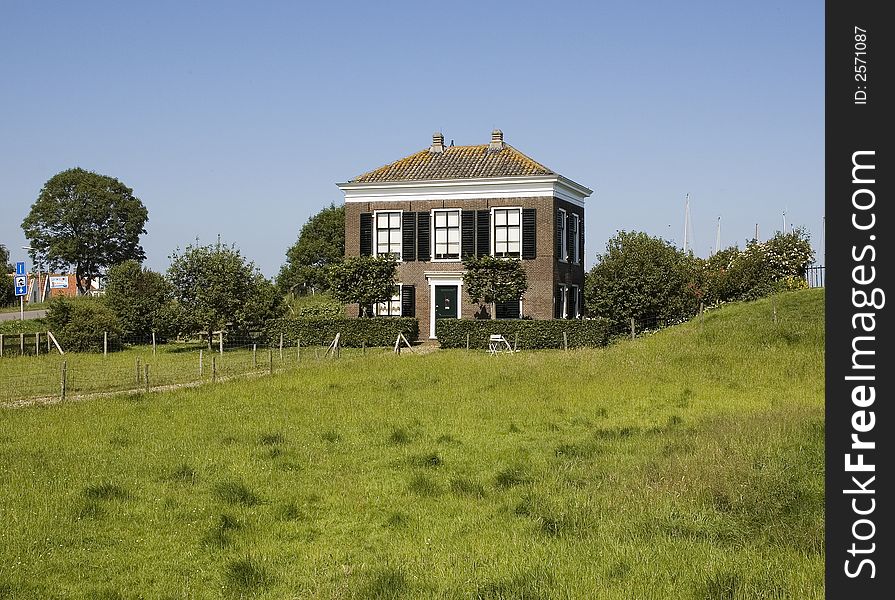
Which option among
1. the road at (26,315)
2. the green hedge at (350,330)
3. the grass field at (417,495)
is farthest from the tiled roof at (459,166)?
the road at (26,315)

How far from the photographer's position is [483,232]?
140 feet

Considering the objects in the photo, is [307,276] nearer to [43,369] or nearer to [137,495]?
[43,369]

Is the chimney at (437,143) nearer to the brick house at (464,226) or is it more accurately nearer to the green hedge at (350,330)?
the brick house at (464,226)

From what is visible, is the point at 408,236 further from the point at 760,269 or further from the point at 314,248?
the point at 314,248

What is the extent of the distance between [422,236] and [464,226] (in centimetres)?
224

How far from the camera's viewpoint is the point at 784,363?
81.3 ft

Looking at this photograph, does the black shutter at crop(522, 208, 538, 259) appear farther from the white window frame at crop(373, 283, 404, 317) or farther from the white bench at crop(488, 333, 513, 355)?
the white window frame at crop(373, 283, 404, 317)

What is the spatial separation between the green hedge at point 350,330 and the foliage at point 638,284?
1131 centimetres

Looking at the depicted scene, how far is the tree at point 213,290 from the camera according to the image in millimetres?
42125

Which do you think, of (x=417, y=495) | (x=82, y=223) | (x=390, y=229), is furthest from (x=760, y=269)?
(x=82, y=223)

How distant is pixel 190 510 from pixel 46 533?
169 centimetres
